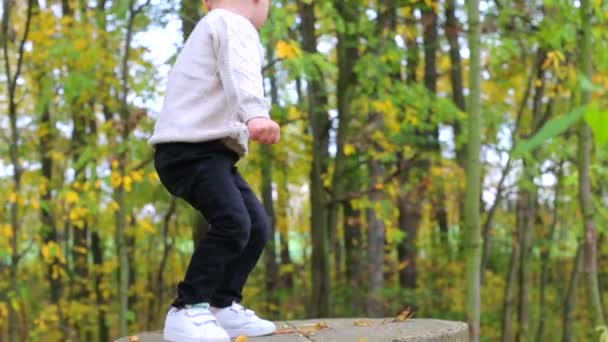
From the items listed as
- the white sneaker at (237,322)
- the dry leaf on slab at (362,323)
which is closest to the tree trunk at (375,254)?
the dry leaf on slab at (362,323)

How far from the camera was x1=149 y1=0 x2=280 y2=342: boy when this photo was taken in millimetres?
2938

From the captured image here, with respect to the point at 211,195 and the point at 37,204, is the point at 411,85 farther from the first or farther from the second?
the point at 211,195

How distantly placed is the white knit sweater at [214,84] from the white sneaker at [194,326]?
601 mm

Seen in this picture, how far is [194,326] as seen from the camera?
2.97 m

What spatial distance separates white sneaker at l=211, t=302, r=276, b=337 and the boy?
26 cm

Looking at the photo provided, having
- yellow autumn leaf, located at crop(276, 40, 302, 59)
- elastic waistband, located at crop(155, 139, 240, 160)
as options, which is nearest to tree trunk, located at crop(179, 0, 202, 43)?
yellow autumn leaf, located at crop(276, 40, 302, 59)

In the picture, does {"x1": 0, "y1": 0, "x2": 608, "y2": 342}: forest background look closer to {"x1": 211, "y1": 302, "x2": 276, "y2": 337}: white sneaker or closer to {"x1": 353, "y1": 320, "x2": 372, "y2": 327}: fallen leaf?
{"x1": 353, "y1": 320, "x2": 372, "y2": 327}: fallen leaf

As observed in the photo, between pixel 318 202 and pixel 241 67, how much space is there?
6.17 metres

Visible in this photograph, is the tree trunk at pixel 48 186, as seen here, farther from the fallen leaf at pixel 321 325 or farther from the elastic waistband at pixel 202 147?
the elastic waistband at pixel 202 147

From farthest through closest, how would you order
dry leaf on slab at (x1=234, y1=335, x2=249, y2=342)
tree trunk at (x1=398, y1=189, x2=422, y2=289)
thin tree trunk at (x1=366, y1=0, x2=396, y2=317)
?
tree trunk at (x1=398, y1=189, x2=422, y2=289), thin tree trunk at (x1=366, y1=0, x2=396, y2=317), dry leaf on slab at (x1=234, y1=335, x2=249, y2=342)

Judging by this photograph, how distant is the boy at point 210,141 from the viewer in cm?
294

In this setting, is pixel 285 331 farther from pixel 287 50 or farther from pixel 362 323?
pixel 287 50

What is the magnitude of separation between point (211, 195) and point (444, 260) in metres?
11.6

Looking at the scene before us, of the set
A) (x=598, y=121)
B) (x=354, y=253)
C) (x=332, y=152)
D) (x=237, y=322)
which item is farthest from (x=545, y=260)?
(x=598, y=121)
